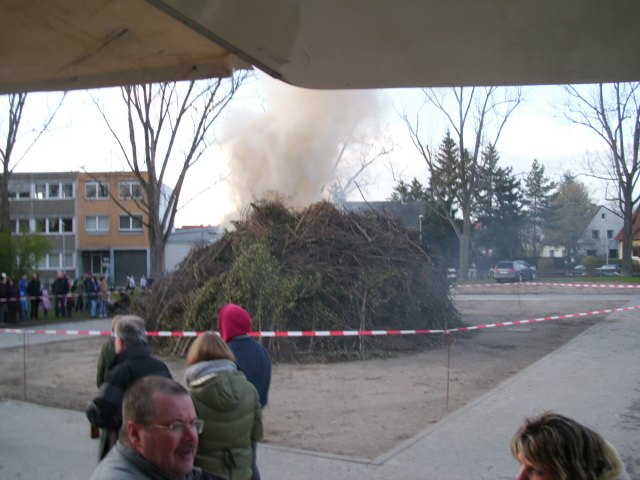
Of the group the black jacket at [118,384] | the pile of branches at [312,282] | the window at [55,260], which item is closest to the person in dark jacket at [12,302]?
the pile of branches at [312,282]

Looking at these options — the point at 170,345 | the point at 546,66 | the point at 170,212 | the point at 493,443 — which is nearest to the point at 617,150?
the point at 170,212

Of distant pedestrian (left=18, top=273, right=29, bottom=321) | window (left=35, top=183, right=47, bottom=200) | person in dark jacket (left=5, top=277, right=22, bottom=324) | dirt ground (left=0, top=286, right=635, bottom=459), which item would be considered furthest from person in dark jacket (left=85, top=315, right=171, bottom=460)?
window (left=35, top=183, right=47, bottom=200)

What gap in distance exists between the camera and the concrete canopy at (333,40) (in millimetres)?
1973

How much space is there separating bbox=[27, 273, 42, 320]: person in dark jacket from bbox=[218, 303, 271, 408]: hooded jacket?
1845 centimetres

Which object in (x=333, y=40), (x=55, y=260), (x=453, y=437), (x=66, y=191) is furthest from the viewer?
(x=66, y=191)

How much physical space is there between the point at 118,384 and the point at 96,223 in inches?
2067

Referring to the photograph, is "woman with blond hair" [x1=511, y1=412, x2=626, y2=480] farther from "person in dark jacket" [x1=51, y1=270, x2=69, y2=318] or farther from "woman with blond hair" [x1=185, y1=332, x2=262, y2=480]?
"person in dark jacket" [x1=51, y1=270, x2=69, y2=318]

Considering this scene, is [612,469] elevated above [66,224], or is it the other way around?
[66,224]

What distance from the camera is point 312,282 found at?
12.3 meters

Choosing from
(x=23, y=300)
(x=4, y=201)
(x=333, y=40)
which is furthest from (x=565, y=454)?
(x=4, y=201)

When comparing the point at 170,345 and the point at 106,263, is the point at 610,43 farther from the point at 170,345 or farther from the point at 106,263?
the point at 106,263

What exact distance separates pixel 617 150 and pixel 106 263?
39101mm

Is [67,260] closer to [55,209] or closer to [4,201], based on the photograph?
[55,209]

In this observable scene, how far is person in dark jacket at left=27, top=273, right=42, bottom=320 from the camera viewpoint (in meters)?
20.8
